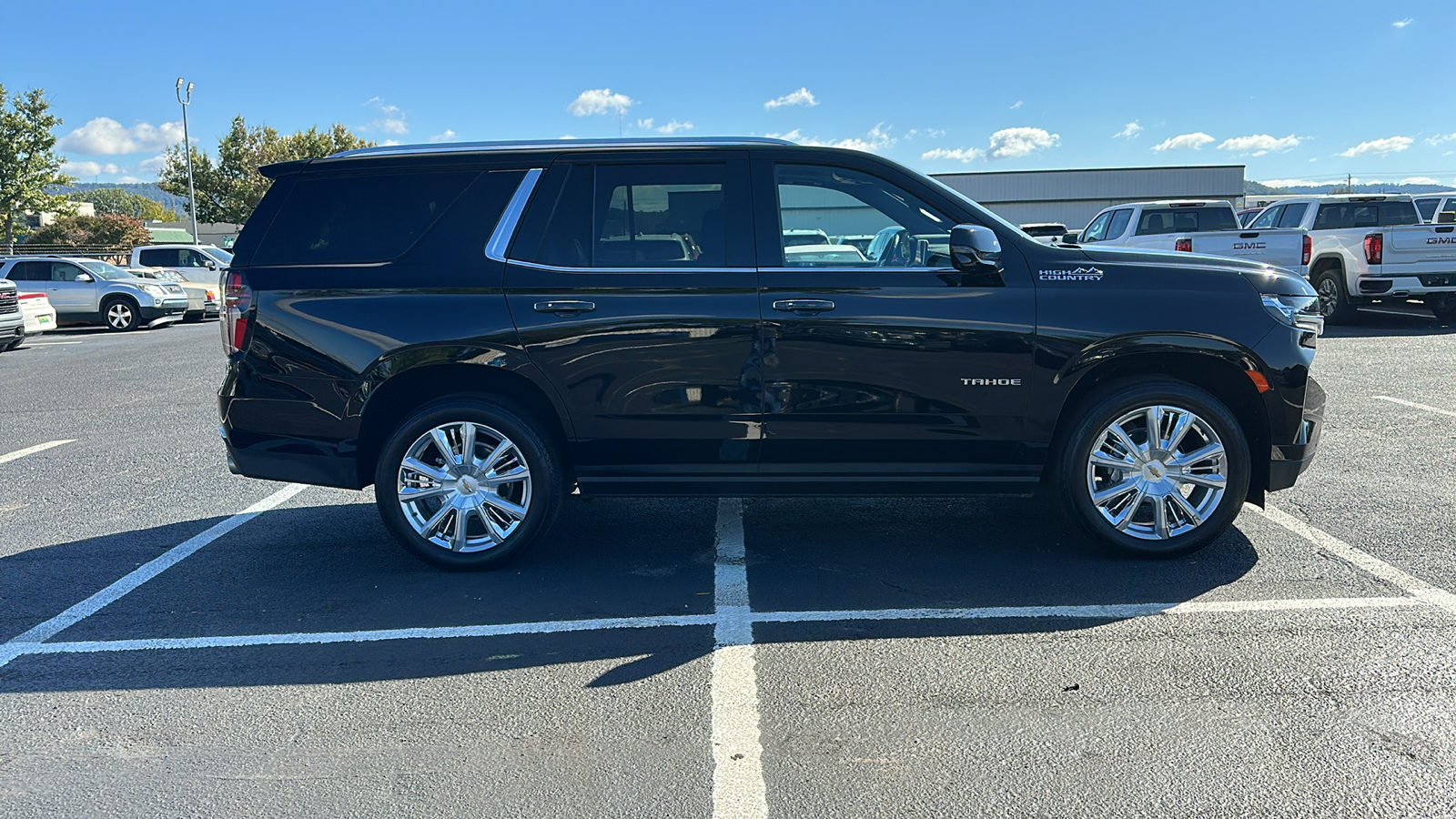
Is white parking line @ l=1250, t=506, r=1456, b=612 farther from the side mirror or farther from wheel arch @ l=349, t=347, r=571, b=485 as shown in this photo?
wheel arch @ l=349, t=347, r=571, b=485

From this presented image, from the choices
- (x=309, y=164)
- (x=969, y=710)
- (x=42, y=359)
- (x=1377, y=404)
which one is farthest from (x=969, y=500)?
(x=42, y=359)

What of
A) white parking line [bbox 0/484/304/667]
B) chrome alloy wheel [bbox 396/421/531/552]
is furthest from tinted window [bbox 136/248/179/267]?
chrome alloy wheel [bbox 396/421/531/552]

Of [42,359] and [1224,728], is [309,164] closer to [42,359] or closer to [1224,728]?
[1224,728]

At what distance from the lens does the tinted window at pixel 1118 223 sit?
17.6 m

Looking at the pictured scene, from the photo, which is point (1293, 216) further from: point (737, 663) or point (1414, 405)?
point (737, 663)

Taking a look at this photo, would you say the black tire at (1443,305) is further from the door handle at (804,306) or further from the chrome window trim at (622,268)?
the chrome window trim at (622,268)

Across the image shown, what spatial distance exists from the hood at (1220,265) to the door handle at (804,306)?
121 cm

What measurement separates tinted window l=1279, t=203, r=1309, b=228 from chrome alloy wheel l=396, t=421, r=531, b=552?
1615 cm

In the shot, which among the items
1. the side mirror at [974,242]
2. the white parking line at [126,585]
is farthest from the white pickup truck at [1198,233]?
the white parking line at [126,585]

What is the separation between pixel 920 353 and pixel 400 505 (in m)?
2.47

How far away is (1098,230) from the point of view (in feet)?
60.7

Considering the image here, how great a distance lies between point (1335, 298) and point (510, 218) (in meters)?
15.5

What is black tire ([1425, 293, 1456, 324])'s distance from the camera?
53.7ft

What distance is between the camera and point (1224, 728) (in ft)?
11.1
